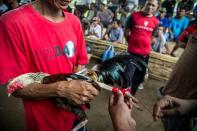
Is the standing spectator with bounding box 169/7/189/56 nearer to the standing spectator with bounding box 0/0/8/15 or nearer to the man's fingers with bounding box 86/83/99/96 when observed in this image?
the standing spectator with bounding box 0/0/8/15

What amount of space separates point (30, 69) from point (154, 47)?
637 cm

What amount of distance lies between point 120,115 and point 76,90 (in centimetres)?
33

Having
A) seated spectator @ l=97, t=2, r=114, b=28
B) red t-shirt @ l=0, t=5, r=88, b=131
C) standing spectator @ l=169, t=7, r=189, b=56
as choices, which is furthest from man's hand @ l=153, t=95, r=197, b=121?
seated spectator @ l=97, t=2, r=114, b=28

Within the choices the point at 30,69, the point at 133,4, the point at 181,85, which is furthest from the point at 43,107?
the point at 133,4

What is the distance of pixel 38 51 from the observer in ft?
6.37

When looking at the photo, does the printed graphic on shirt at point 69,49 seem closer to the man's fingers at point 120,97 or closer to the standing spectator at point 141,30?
the man's fingers at point 120,97

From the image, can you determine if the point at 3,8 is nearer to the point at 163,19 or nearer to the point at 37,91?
the point at 37,91

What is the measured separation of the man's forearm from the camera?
1805mm

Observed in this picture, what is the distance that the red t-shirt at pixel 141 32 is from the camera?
5547 mm

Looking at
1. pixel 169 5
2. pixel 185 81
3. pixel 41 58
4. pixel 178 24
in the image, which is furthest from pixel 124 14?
pixel 41 58

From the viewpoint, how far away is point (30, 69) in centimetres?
197

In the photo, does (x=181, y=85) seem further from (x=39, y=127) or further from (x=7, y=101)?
(x=7, y=101)

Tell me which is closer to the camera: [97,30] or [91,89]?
[91,89]

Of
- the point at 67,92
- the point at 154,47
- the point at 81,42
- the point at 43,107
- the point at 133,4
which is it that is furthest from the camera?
the point at 133,4
